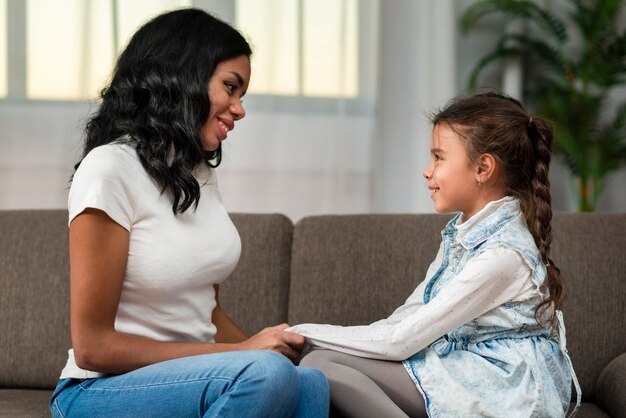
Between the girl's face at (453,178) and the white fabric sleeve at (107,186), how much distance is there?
2.06 feet

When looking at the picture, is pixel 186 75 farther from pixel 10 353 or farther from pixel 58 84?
pixel 58 84

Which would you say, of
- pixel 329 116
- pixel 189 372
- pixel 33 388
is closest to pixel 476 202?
pixel 189 372

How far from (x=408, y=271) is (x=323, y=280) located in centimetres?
22

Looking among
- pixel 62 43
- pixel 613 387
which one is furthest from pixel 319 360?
pixel 62 43

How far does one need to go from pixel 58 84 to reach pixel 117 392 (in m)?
2.40

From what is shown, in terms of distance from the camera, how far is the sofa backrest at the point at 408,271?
2066mm

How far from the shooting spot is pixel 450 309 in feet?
Result: 5.22

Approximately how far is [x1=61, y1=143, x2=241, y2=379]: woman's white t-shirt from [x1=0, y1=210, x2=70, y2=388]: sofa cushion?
1.89 feet

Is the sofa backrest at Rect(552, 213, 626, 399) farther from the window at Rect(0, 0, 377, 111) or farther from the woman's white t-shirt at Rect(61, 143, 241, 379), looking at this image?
the window at Rect(0, 0, 377, 111)

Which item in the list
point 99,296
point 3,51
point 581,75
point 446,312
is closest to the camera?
point 99,296

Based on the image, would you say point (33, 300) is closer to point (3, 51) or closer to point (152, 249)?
point (152, 249)

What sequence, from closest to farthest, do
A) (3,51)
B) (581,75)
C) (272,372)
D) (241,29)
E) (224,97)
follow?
1. (272,372)
2. (224,97)
3. (3,51)
4. (241,29)
5. (581,75)

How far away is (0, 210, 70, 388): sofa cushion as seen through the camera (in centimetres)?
212

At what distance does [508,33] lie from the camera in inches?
155
